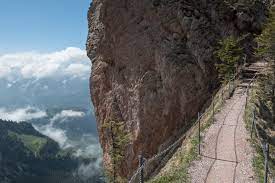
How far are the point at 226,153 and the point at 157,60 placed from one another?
29.7 metres

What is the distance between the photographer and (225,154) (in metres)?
30.7

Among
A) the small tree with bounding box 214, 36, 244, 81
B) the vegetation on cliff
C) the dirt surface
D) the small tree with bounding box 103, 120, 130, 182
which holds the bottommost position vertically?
the small tree with bounding box 103, 120, 130, 182

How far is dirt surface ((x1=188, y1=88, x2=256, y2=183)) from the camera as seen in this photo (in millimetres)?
26406

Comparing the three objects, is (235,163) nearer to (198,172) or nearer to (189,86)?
(198,172)

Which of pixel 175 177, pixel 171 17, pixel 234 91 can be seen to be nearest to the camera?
pixel 175 177

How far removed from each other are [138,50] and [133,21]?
5.91 meters

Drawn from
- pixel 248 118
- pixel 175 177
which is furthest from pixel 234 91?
pixel 175 177

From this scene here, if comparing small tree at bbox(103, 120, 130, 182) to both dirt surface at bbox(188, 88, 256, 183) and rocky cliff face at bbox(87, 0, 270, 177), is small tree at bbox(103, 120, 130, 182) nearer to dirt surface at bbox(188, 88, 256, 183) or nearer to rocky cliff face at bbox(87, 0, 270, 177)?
rocky cliff face at bbox(87, 0, 270, 177)

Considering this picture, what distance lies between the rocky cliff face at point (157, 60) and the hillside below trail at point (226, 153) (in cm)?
1232

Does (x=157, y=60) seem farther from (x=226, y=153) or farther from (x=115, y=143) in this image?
(x=226, y=153)

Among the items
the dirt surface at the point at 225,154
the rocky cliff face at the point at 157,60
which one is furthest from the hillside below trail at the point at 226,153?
the rocky cliff face at the point at 157,60

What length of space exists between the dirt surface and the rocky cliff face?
46.3 ft

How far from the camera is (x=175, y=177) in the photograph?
2714 cm

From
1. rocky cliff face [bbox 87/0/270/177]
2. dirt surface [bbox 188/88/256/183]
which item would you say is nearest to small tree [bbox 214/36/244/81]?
rocky cliff face [bbox 87/0/270/177]
